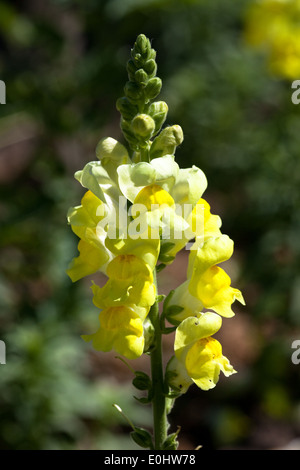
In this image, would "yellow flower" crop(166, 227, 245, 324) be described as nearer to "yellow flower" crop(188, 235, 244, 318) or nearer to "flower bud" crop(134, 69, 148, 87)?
"yellow flower" crop(188, 235, 244, 318)

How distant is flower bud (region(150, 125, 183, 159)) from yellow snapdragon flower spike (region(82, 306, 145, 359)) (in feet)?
1.55

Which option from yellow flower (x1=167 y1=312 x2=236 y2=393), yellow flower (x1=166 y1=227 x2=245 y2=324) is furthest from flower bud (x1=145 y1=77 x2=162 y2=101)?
yellow flower (x1=167 y1=312 x2=236 y2=393)

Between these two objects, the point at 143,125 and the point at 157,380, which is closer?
the point at 143,125

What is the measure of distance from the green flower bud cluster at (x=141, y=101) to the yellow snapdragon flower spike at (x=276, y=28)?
9.51ft

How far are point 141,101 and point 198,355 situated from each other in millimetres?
762

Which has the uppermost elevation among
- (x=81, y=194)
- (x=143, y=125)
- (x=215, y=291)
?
(x=81, y=194)

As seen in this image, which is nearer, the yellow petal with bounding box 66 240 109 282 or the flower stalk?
the flower stalk

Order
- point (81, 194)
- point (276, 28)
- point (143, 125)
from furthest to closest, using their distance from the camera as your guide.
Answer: point (276, 28)
point (81, 194)
point (143, 125)

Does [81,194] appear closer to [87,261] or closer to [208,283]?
[87,261]

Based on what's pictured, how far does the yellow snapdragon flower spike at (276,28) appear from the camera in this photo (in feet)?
14.7

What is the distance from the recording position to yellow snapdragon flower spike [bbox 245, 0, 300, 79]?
4473 mm

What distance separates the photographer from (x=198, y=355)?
176 cm

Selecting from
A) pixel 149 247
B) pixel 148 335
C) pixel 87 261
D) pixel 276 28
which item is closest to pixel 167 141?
pixel 149 247

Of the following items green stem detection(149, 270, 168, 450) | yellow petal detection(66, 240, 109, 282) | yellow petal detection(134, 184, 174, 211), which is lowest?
green stem detection(149, 270, 168, 450)
